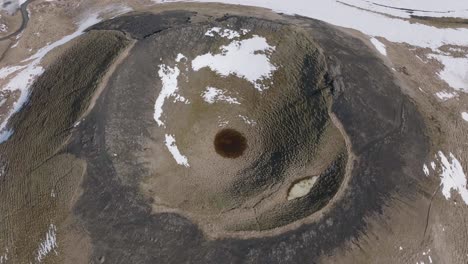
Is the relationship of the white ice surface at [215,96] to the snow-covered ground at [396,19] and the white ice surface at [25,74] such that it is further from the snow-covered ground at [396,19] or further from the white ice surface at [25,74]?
the white ice surface at [25,74]

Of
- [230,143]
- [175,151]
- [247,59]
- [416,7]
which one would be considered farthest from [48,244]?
[416,7]

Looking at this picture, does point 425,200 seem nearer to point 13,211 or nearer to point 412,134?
point 412,134

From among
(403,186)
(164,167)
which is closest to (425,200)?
(403,186)

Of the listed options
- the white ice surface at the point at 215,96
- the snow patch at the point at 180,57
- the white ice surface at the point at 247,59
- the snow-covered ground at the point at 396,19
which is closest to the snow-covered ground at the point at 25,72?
the snow-covered ground at the point at 396,19

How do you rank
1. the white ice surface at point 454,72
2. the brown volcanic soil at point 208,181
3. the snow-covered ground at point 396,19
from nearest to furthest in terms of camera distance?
1. the brown volcanic soil at point 208,181
2. the white ice surface at point 454,72
3. the snow-covered ground at point 396,19

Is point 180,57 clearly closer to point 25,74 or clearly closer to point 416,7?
point 25,74

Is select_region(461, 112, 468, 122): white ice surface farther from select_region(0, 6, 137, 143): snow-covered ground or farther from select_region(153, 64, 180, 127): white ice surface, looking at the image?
select_region(0, 6, 137, 143): snow-covered ground
